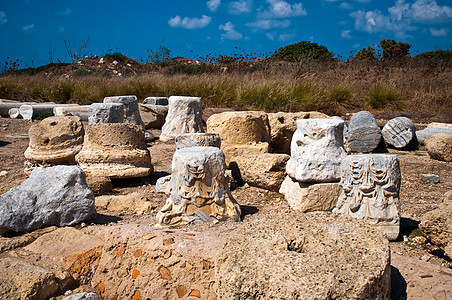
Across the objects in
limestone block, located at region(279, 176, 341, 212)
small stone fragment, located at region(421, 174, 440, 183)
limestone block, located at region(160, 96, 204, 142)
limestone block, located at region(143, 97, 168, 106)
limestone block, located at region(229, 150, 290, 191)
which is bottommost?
small stone fragment, located at region(421, 174, 440, 183)

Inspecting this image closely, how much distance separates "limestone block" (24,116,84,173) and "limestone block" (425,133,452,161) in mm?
5836

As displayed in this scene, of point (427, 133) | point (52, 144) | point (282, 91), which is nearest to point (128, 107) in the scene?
point (52, 144)

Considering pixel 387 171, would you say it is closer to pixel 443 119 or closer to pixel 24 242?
pixel 24 242

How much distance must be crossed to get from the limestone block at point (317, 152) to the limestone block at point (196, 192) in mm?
875

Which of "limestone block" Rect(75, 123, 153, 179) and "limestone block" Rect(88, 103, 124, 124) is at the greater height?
"limestone block" Rect(88, 103, 124, 124)

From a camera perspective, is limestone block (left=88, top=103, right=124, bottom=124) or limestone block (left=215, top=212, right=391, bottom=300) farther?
limestone block (left=88, top=103, right=124, bottom=124)

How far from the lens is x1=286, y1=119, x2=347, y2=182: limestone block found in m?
4.08

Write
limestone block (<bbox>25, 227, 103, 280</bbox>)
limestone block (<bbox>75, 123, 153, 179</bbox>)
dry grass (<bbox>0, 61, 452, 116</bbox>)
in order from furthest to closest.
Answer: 1. dry grass (<bbox>0, 61, 452, 116</bbox>)
2. limestone block (<bbox>75, 123, 153, 179</bbox>)
3. limestone block (<bbox>25, 227, 103, 280</bbox>)

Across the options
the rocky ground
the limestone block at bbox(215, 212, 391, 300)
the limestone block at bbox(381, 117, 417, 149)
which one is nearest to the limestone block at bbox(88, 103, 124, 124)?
the rocky ground

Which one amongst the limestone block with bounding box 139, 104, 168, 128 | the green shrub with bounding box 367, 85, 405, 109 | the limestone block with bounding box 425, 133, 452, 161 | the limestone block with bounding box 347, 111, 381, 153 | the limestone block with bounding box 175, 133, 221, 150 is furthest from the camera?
the green shrub with bounding box 367, 85, 405, 109

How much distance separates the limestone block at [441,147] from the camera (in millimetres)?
6855

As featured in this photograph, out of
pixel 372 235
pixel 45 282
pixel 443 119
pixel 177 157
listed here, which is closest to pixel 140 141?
pixel 177 157

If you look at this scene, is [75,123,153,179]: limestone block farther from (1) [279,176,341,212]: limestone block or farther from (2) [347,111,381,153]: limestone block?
(2) [347,111,381,153]: limestone block

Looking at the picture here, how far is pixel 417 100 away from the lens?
1220 centimetres
